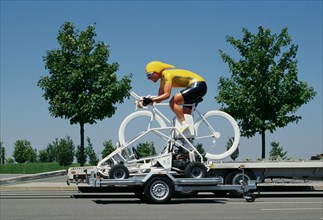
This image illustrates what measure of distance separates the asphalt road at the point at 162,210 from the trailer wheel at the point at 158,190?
234mm

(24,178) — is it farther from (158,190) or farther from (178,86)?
(158,190)

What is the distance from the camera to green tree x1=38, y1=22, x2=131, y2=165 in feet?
81.0

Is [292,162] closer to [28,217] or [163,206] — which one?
[163,206]

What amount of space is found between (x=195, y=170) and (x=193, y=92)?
2.32 meters

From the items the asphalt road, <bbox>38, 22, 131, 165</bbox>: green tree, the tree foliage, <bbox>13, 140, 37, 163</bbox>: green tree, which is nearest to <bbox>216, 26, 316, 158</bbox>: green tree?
<bbox>38, 22, 131, 165</bbox>: green tree

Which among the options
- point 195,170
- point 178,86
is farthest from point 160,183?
A: point 178,86

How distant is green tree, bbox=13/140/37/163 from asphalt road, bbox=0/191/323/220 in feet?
177

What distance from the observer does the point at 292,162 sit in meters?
16.0

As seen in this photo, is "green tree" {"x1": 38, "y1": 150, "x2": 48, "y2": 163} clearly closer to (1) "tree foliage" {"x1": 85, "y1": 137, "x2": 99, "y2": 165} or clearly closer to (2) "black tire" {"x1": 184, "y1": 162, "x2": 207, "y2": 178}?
(1) "tree foliage" {"x1": 85, "y1": 137, "x2": 99, "y2": 165}

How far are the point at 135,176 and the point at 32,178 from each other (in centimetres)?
1151

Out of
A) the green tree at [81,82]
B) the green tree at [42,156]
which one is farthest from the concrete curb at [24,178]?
the green tree at [42,156]

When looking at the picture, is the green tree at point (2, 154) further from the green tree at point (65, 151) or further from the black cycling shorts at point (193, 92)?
the black cycling shorts at point (193, 92)

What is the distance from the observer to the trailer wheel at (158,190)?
45.6 ft

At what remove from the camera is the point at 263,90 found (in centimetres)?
2528
